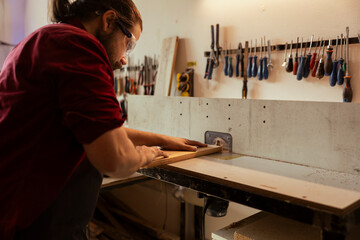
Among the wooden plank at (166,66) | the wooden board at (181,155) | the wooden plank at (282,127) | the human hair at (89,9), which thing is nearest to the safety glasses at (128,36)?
the human hair at (89,9)

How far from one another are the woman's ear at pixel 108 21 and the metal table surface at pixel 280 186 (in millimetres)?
639

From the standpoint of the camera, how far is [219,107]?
1774mm

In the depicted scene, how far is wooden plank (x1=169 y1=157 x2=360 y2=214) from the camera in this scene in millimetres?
947

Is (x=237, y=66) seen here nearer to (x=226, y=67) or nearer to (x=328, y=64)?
(x=226, y=67)

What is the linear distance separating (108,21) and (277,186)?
77cm

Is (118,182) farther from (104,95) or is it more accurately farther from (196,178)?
(104,95)

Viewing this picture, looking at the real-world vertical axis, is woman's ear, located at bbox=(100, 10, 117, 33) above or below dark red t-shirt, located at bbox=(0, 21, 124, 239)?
above

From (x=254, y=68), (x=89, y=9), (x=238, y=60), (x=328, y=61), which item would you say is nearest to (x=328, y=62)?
(x=328, y=61)

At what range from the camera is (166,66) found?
9.00ft

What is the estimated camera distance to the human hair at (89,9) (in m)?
0.96

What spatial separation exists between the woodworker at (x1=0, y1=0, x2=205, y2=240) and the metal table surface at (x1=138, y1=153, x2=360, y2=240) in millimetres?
423

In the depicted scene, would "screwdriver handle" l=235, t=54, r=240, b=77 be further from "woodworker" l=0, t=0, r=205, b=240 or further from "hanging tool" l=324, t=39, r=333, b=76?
"woodworker" l=0, t=0, r=205, b=240

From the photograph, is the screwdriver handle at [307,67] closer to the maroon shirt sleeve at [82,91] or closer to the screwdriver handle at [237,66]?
the screwdriver handle at [237,66]

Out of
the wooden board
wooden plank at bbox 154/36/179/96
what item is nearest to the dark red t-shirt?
the wooden board
